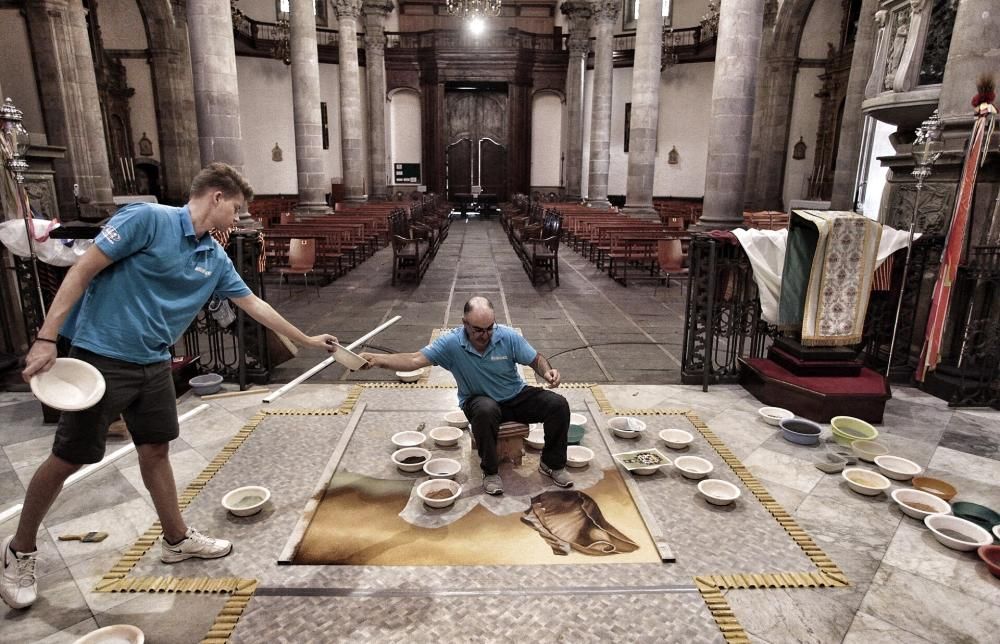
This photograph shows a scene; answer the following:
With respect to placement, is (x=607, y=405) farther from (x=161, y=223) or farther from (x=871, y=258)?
(x=161, y=223)

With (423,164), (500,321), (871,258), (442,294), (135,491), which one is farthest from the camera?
(423,164)

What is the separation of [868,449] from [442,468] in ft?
10.2

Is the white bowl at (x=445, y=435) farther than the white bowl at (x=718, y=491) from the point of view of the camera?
Yes

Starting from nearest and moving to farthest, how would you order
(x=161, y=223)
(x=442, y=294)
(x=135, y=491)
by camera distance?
(x=161, y=223)
(x=135, y=491)
(x=442, y=294)

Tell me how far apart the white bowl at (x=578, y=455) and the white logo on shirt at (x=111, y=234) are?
9.53ft

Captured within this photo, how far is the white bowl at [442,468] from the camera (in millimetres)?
3904

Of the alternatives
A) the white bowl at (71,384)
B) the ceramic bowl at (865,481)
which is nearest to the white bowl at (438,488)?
the white bowl at (71,384)

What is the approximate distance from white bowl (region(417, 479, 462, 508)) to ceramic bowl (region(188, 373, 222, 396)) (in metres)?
2.78

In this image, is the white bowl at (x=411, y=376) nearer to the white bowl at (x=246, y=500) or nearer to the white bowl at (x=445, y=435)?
the white bowl at (x=445, y=435)

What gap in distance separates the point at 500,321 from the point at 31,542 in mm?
5968

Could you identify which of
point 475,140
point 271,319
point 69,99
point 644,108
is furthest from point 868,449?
point 475,140

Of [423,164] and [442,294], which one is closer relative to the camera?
[442,294]

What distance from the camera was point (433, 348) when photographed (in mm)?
3881

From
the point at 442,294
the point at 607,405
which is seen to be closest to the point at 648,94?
the point at 442,294
